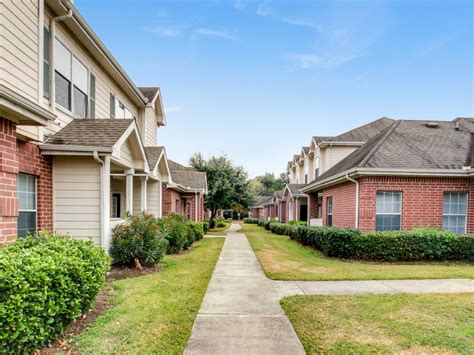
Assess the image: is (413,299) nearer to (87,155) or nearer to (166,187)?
(87,155)

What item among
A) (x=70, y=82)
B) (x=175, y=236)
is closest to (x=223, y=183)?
(x=175, y=236)

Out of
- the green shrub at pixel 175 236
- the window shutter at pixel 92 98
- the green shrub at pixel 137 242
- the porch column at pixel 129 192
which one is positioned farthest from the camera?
the green shrub at pixel 175 236

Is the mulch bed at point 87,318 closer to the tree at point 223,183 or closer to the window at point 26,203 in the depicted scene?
the window at point 26,203

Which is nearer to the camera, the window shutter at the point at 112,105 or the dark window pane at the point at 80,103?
the dark window pane at the point at 80,103

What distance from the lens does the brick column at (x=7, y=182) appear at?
4801 millimetres

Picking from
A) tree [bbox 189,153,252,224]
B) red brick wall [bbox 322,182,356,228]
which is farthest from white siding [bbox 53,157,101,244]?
tree [bbox 189,153,252,224]

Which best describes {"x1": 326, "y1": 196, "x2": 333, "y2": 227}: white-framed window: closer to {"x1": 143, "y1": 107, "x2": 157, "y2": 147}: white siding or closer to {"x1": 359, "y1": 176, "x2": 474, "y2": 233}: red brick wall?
{"x1": 359, "y1": 176, "x2": 474, "y2": 233}: red brick wall

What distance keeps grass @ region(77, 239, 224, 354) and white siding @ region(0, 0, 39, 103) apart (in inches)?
173

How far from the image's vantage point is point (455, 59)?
16.5m

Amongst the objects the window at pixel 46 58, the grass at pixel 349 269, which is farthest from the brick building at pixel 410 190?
the window at pixel 46 58

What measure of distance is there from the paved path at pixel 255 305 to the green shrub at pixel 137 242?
1863 mm

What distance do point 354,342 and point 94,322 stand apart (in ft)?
12.1

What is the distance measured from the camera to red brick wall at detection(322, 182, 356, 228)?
11992 millimetres

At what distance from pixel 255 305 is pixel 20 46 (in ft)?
21.6
